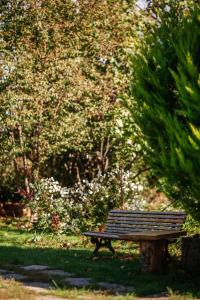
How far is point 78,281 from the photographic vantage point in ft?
27.1

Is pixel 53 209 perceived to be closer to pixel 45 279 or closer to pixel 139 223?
pixel 139 223

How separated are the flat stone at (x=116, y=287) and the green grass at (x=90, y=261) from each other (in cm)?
13

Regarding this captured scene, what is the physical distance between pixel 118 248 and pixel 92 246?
0.87 m

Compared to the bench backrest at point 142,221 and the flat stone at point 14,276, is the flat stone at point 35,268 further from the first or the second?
the bench backrest at point 142,221

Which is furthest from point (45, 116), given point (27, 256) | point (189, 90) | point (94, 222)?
point (189, 90)

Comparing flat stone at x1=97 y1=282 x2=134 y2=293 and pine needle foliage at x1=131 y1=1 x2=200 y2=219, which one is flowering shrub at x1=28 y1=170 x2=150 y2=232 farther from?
pine needle foliage at x1=131 y1=1 x2=200 y2=219

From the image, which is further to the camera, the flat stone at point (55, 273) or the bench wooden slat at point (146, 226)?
the bench wooden slat at point (146, 226)

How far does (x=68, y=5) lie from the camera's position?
67.2 feet

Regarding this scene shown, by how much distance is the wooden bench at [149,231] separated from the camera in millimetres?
8844

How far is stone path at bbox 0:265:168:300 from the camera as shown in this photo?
7.54 m

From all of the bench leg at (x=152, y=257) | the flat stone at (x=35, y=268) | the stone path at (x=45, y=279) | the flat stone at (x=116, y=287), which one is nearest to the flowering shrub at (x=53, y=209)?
the flat stone at (x=35, y=268)

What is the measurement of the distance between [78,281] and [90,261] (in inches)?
92.4

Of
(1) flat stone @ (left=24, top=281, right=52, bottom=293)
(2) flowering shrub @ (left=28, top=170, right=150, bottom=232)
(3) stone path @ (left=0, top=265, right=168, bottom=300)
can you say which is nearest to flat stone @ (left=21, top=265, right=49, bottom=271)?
(3) stone path @ (left=0, top=265, right=168, bottom=300)

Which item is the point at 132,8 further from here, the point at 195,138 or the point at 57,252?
the point at 195,138
